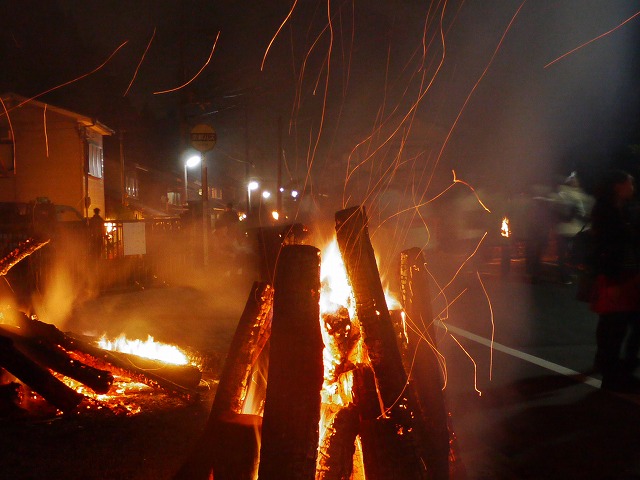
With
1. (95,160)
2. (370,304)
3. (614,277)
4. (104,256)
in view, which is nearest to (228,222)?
(104,256)

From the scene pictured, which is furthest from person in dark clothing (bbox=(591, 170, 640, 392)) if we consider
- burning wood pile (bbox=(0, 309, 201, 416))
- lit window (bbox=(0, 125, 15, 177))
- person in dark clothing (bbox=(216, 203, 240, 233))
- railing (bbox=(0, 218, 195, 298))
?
lit window (bbox=(0, 125, 15, 177))

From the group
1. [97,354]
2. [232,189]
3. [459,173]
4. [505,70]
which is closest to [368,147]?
[459,173]

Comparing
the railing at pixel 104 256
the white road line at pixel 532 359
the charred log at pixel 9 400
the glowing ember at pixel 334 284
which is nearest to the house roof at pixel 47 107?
the railing at pixel 104 256

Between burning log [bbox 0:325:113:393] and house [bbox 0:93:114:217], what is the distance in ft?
59.2

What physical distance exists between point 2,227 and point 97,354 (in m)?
7.26

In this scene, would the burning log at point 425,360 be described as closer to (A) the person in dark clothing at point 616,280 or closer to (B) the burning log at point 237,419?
(B) the burning log at point 237,419

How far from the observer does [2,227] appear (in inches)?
456

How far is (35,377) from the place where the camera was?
4840mm

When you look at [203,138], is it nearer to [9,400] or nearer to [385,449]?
[9,400]

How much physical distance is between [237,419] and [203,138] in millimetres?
12786

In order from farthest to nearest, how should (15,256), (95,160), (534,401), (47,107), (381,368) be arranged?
(95,160), (47,107), (15,256), (534,401), (381,368)

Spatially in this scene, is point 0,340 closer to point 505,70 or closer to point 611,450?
point 611,450

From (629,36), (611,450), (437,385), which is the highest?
(629,36)

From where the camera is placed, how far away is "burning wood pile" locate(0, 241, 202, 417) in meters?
4.88
